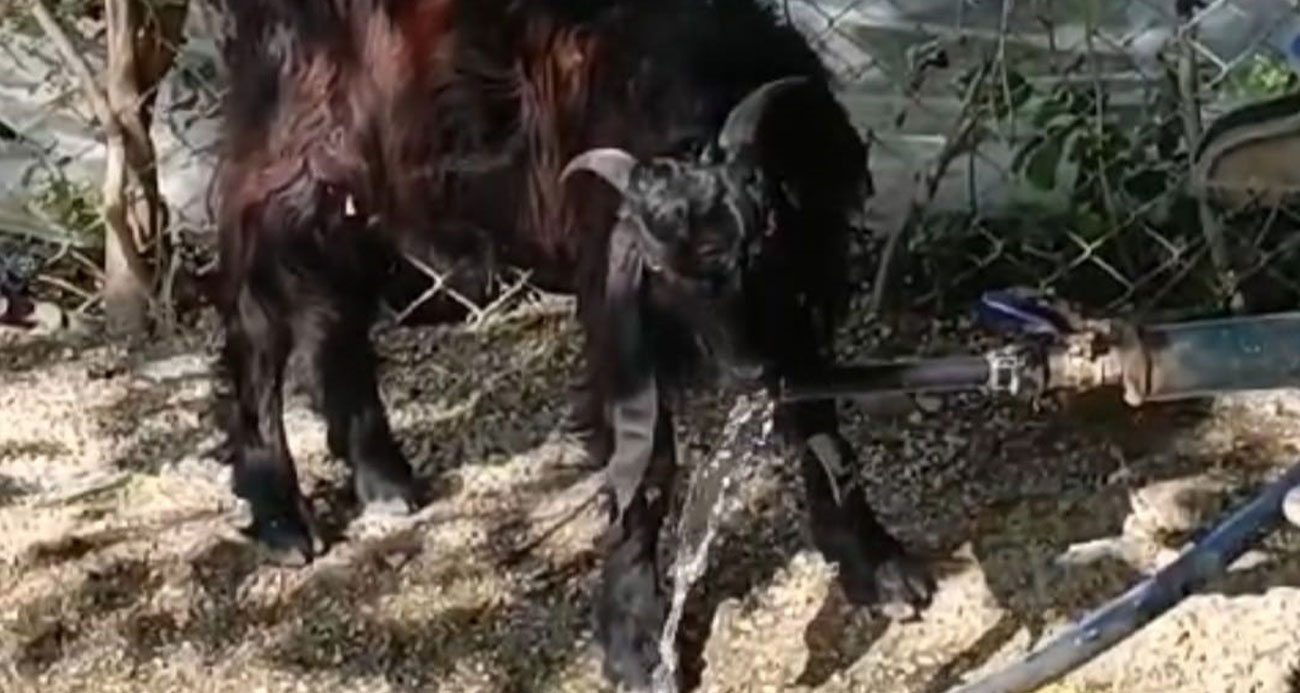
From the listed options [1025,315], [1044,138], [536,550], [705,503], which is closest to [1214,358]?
[1025,315]

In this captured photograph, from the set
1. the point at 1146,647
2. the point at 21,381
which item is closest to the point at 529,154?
the point at 1146,647

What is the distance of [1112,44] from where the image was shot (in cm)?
416

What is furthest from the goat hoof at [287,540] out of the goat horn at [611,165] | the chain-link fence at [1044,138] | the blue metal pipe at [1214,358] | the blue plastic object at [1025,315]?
the blue metal pipe at [1214,358]

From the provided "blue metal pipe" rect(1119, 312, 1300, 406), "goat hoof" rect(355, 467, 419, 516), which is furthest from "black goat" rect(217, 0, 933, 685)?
"blue metal pipe" rect(1119, 312, 1300, 406)

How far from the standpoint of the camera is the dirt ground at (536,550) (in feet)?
9.65

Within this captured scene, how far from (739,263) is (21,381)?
65.3 inches

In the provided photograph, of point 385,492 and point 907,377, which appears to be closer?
point 907,377

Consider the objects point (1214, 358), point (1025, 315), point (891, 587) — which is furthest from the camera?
point (891, 587)

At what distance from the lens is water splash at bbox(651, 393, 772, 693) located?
2.89m

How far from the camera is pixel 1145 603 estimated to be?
2.32 m

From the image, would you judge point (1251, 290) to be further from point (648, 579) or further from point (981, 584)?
point (648, 579)

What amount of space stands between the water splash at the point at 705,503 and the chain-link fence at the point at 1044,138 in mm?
902

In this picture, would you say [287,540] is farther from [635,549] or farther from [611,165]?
[611,165]

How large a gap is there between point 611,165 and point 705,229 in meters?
0.16
